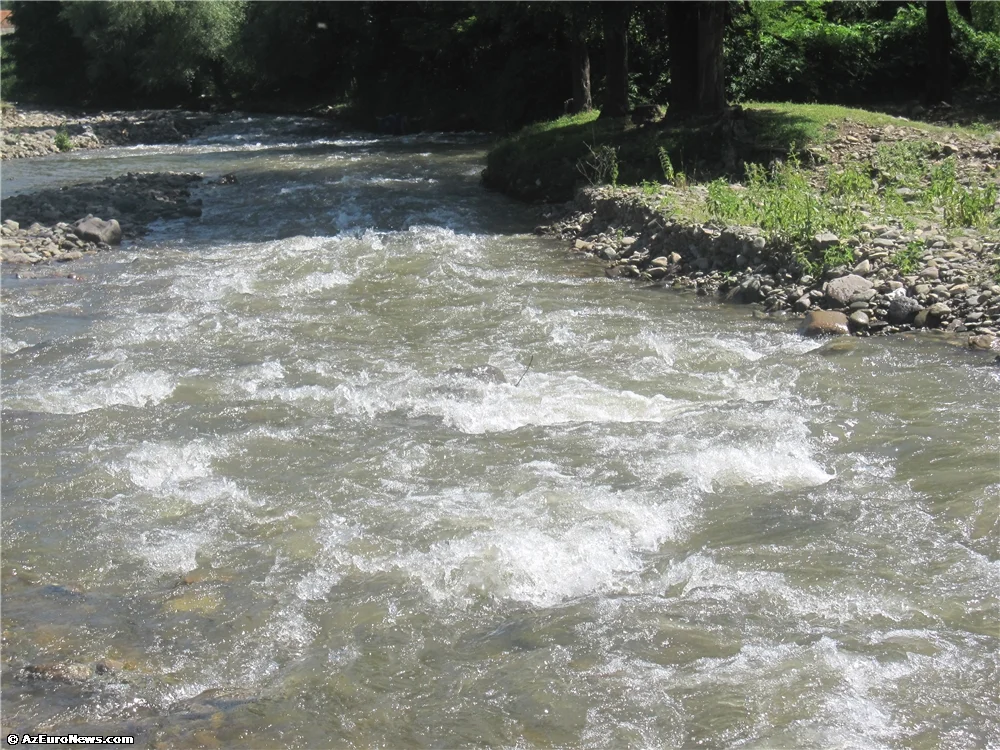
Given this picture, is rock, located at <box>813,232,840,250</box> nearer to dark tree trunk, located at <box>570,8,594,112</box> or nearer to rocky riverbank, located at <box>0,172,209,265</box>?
rocky riverbank, located at <box>0,172,209,265</box>

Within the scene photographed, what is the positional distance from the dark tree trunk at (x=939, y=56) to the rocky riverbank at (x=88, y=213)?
56.4ft

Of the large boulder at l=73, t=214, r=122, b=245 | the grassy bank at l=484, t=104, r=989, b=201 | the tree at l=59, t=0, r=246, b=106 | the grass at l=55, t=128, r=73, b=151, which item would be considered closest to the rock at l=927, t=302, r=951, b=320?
the grassy bank at l=484, t=104, r=989, b=201

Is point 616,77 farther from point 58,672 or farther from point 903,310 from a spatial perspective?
point 58,672

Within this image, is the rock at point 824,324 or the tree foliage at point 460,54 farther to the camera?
the tree foliage at point 460,54

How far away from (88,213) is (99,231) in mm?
2534

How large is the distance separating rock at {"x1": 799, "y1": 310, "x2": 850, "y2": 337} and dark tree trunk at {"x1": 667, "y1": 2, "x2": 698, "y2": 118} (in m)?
10.4

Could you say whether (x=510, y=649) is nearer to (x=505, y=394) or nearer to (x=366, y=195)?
(x=505, y=394)

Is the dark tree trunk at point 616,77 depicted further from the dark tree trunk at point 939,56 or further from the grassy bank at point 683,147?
the dark tree trunk at point 939,56

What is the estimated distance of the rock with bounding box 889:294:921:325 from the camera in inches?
468

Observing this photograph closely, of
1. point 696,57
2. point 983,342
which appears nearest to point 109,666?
point 983,342

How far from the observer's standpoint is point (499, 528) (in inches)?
305

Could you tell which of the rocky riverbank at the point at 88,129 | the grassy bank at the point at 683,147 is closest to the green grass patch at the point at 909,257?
the grassy bank at the point at 683,147

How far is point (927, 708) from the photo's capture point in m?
5.61

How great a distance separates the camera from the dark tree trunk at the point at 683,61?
71.0 ft
